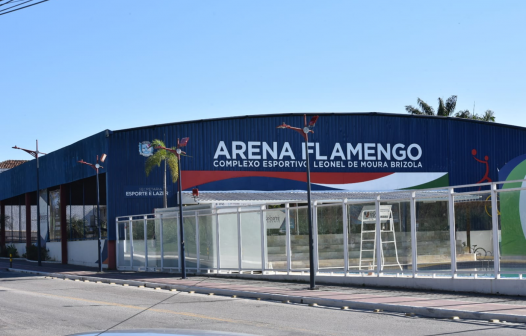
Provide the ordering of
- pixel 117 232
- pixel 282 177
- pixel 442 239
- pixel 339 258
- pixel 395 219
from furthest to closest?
pixel 282 177, pixel 117 232, pixel 339 258, pixel 395 219, pixel 442 239

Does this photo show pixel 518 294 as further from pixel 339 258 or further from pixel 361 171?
pixel 361 171

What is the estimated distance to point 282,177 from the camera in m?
39.3

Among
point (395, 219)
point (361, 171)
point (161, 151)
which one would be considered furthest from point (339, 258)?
point (361, 171)

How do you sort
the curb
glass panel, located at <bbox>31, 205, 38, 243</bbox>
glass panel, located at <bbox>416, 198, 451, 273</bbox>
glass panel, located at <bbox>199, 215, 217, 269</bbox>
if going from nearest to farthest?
the curb
glass panel, located at <bbox>416, 198, 451, 273</bbox>
glass panel, located at <bbox>199, 215, 217, 269</bbox>
glass panel, located at <bbox>31, 205, 38, 243</bbox>

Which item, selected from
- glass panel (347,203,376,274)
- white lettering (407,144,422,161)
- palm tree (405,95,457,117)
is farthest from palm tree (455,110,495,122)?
glass panel (347,203,376,274)

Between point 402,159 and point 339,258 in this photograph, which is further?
point 402,159

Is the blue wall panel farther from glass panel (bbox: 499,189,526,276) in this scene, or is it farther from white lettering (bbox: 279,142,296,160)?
glass panel (bbox: 499,189,526,276)

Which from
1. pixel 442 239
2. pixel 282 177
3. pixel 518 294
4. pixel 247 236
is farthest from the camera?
pixel 282 177

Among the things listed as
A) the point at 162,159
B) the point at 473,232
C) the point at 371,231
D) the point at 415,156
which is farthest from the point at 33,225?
the point at 473,232

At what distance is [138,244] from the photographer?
1276 inches

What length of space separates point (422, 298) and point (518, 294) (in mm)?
2240

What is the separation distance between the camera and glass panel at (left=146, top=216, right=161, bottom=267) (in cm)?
3055

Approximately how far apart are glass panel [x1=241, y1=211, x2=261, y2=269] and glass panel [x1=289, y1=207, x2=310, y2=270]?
2000 mm

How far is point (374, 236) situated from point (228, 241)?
796 centimetres
